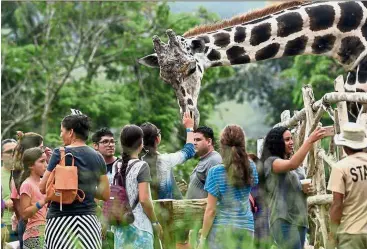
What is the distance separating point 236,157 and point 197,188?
1.67 metres

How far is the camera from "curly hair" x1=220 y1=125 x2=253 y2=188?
8.14m

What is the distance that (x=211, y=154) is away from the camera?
9867mm

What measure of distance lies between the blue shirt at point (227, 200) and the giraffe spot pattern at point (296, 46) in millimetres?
3837

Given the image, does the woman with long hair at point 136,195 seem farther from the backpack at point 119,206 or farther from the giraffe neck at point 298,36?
the giraffe neck at point 298,36

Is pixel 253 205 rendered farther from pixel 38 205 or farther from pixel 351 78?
pixel 351 78

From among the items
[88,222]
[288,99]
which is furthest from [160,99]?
[88,222]

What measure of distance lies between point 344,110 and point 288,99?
2667 centimetres

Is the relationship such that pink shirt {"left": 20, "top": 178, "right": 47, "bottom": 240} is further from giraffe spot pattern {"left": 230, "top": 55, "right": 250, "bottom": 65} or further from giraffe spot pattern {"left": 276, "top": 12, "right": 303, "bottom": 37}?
giraffe spot pattern {"left": 276, "top": 12, "right": 303, "bottom": 37}

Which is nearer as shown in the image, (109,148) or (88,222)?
(88,222)

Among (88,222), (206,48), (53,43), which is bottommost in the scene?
(88,222)


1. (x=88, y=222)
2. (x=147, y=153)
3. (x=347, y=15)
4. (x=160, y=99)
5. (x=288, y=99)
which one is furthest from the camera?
(x=288, y=99)

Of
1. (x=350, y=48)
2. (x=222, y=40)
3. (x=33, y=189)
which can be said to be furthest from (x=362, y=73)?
(x=33, y=189)

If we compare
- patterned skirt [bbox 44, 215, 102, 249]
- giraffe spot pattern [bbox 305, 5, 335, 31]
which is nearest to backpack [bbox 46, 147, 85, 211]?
patterned skirt [bbox 44, 215, 102, 249]

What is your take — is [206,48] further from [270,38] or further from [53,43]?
[53,43]
